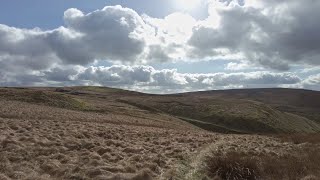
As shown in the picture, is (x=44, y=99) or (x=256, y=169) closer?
(x=256, y=169)

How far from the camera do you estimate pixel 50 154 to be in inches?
811

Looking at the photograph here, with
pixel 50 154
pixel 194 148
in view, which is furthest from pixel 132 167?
pixel 194 148

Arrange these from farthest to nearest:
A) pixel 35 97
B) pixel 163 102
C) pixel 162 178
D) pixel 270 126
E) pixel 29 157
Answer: pixel 163 102 → pixel 270 126 → pixel 35 97 → pixel 29 157 → pixel 162 178

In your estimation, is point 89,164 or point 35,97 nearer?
point 89,164

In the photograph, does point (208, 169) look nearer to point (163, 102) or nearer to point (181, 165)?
point (181, 165)

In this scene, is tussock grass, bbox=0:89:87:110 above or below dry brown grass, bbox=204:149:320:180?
above

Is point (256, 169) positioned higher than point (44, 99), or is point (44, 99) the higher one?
point (44, 99)

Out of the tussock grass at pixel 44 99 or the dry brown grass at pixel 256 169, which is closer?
the dry brown grass at pixel 256 169

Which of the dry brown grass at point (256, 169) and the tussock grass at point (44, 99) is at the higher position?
the tussock grass at point (44, 99)

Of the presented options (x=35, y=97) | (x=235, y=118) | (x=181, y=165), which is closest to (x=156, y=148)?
(x=181, y=165)

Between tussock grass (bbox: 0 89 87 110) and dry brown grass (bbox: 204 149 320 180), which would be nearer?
dry brown grass (bbox: 204 149 320 180)

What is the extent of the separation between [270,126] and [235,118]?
266 inches

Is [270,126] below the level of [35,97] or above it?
below

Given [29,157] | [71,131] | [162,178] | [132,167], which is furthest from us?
[71,131]
